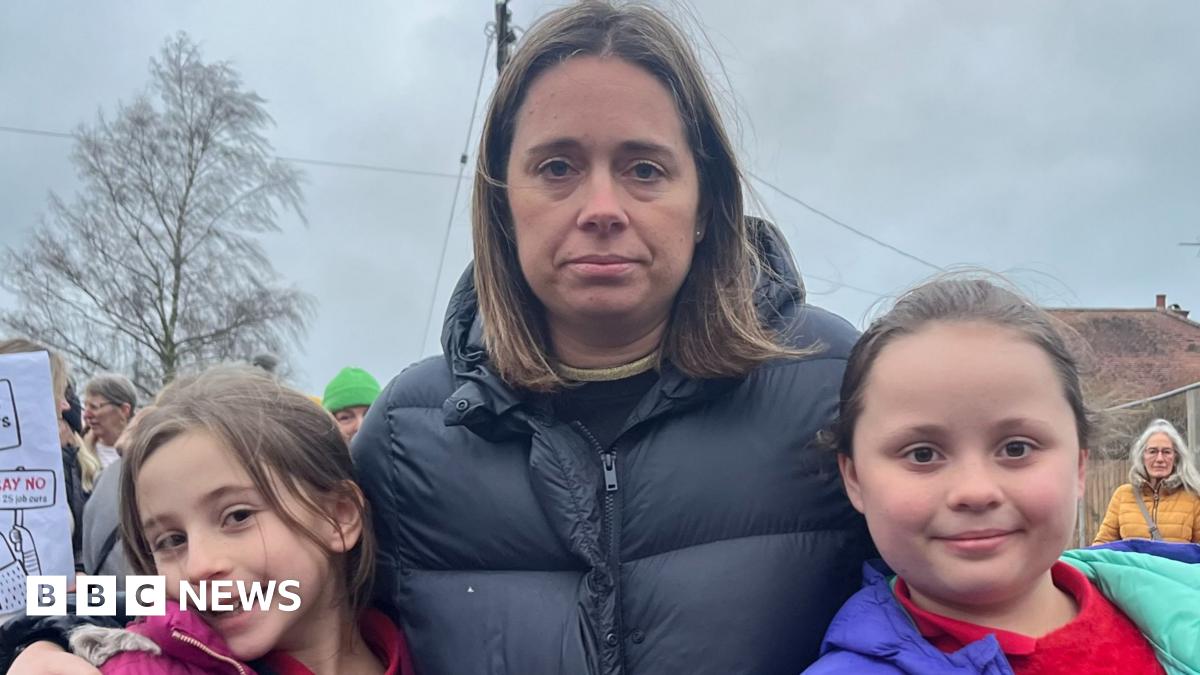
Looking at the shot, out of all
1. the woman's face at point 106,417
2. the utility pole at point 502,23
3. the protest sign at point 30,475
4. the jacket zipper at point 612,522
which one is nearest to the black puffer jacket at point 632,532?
the jacket zipper at point 612,522

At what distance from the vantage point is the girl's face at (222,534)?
1572mm

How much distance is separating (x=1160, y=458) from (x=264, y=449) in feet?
21.3

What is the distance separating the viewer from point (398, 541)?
65.9 inches

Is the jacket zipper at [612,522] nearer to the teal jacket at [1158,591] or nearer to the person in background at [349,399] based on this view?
the teal jacket at [1158,591]

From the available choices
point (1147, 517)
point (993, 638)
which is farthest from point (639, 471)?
point (1147, 517)

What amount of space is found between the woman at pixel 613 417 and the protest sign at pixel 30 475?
2.29 feet

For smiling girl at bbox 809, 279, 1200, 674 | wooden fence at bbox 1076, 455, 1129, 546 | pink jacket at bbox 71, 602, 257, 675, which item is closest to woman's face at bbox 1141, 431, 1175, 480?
wooden fence at bbox 1076, 455, 1129, 546

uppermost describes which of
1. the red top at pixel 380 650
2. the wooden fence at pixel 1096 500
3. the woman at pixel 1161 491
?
the red top at pixel 380 650

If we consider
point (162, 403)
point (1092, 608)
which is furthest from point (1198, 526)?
point (162, 403)

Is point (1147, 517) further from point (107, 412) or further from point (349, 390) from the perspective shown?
point (107, 412)

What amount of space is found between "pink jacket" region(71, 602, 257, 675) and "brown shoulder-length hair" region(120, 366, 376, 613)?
0.76 feet

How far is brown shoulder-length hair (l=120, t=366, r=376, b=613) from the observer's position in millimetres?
1669

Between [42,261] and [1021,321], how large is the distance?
56.5 ft

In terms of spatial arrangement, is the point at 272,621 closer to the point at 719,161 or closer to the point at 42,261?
the point at 719,161
